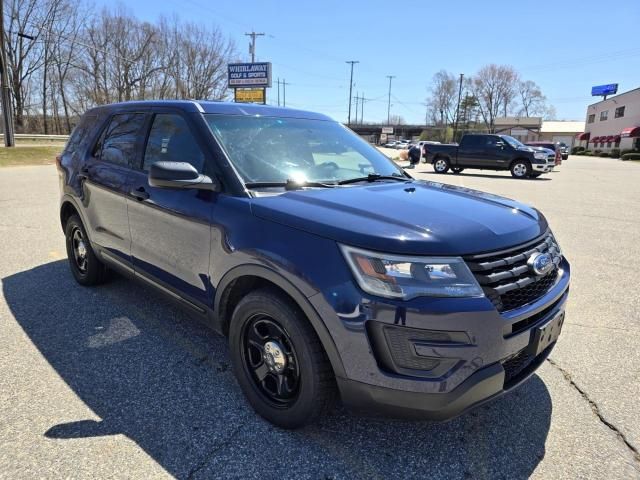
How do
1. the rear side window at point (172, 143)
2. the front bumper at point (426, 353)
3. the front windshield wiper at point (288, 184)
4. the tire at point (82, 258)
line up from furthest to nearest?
1. the tire at point (82, 258)
2. the rear side window at point (172, 143)
3. the front windshield wiper at point (288, 184)
4. the front bumper at point (426, 353)

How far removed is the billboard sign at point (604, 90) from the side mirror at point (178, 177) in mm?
105040

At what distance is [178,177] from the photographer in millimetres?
2527

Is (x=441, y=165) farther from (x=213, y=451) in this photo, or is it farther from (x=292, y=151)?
(x=213, y=451)

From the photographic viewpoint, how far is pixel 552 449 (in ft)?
7.72

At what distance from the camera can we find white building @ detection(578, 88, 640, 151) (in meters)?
55.3

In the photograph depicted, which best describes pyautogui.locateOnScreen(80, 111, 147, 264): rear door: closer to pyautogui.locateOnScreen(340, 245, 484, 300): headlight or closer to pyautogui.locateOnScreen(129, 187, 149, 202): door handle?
pyautogui.locateOnScreen(129, 187, 149, 202): door handle

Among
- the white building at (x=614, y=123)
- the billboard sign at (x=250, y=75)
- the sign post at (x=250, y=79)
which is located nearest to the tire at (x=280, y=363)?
the sign post at (x=250, y=79)

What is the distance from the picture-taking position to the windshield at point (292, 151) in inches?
111

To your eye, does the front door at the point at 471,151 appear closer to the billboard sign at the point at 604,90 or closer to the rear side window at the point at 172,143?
the rear side window at the point at 172,143

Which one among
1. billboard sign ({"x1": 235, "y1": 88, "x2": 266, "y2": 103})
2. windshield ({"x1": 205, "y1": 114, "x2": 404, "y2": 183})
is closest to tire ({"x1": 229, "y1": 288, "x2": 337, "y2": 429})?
windshield ({"x1": 205, "y1": 114, "x2": 404, "y2": 183})

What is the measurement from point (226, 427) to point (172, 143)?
6.23 ft

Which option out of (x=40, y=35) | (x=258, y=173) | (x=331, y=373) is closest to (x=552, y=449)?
(x=331, y=373)

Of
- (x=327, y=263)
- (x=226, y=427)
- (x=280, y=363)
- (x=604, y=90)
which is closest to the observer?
(x=327, y=263)

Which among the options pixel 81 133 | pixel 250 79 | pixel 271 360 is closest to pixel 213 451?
pixel 271 360
